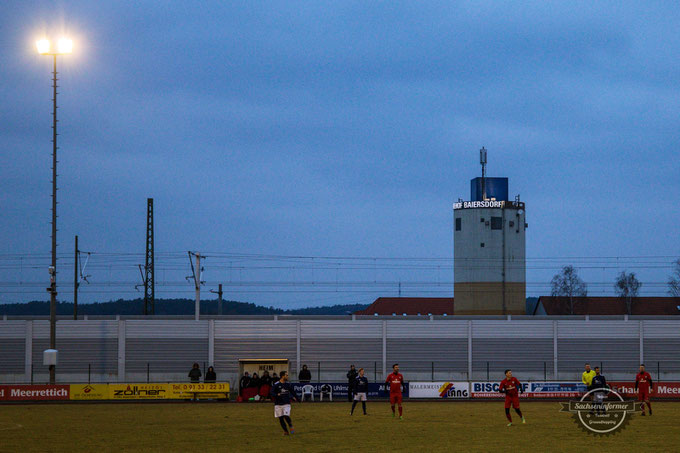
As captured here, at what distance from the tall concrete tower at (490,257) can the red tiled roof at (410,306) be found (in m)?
→ 31.2

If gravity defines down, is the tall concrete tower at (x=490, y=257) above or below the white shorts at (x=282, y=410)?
above

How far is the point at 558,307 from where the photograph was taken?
11406 centimetres

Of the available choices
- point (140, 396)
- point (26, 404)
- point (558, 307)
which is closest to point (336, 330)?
point (140, 396)

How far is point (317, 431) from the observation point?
25375mm

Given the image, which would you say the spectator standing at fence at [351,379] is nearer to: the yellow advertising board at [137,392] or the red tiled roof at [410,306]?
the yellow advertising board at [137,392]

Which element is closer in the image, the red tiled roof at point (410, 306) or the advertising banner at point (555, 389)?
the advertising banner at point (555, 389)

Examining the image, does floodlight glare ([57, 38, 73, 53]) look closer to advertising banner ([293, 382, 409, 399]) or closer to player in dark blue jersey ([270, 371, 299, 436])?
advertising banner ([293, 382, 409, 399])

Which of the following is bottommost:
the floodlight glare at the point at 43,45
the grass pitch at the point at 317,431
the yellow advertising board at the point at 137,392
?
the yellow advertising board at the point at 137,392

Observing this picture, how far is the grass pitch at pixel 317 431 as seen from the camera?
2120 centimetres

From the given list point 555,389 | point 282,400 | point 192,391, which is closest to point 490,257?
point 555,389

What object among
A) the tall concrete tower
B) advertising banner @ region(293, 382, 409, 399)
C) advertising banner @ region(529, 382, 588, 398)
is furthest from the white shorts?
the tall concrete tower

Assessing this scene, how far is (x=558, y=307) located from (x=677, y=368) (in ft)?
201

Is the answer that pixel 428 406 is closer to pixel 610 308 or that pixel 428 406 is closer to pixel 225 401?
pixel 225 401

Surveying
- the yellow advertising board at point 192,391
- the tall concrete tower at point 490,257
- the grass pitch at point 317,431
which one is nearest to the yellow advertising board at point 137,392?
the yellow advertising board at point 192,391
